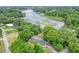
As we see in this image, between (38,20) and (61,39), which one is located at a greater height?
(38,20)

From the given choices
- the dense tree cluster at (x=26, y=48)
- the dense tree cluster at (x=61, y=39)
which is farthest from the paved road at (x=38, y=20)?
the dense tree cluster at (x=26, y=48)

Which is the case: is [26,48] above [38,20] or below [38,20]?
below

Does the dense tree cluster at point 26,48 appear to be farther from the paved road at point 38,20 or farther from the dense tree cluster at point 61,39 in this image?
the paved road at point 38,20

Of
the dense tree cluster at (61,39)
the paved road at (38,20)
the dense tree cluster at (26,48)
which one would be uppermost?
the paved road at (38,20)

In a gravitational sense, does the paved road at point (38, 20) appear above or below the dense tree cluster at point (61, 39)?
above

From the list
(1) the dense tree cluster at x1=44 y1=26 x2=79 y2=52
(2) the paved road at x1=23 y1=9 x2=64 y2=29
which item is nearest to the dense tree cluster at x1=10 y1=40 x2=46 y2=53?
(1) the dense tree cluster at x1=44 y1=26 x2=79 y2=52

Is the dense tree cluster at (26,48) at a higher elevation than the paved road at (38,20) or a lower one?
lower

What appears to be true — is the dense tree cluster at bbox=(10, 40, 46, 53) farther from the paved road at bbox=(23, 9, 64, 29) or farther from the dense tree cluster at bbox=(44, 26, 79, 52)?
the paved road at bbox=(23, 9, 64, 29)
